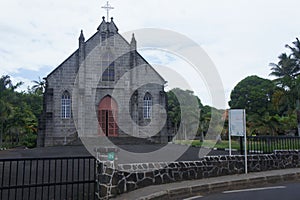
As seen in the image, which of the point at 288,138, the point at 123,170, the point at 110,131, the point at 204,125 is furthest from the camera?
the point at 204,125

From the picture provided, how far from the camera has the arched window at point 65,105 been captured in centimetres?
2627

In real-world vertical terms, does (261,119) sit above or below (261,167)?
above

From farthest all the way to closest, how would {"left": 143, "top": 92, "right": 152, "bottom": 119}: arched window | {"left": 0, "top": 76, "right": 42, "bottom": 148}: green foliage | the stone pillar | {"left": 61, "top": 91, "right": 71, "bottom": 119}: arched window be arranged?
1. {"left": 143, "top": 92, "right": 152, "bottom": 119}: arched window
2. {"left": 61, "top": 91, "right": 71, "bottom": 119}: arched window
3. {"left": 0, "top": 76, "right": 42, "bottom": 148}: green foliage
4. the stone pillar

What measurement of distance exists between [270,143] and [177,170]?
15.6ft

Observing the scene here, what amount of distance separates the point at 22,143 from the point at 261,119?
75.7 feet

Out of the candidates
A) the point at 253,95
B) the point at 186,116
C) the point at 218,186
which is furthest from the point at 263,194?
the point at 253,95

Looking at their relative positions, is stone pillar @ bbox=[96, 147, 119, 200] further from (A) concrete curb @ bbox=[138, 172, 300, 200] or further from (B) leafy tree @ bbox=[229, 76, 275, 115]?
(B) leafy tree @ bbox=[229, 76, 275, 115]

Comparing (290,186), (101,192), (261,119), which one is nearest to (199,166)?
(290,186)

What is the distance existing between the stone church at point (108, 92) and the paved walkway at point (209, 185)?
1671 centimetres

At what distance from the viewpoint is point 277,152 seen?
1147cm

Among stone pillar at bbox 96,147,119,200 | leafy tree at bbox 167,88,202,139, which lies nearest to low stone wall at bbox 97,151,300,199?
stone pillar at bbox 96,147,119,200

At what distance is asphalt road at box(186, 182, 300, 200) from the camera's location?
724cm

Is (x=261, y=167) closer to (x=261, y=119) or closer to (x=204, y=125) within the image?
(x=261, y=119)

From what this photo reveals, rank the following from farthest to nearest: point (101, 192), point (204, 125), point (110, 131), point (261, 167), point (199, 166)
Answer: point (204, 125)
point (110, 131)
point (261, 167)
point (199, 166)
point (101, 192)
